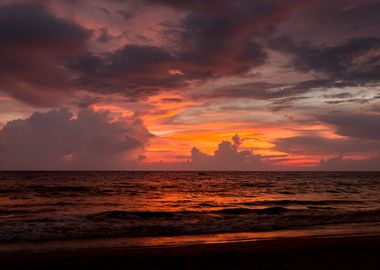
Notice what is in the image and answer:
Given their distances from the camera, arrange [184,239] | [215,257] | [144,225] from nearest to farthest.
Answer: [215,257] → [184,239] → [144,225]

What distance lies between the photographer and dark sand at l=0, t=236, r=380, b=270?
1023 centimetres

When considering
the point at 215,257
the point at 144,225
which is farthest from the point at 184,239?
the point at 215,257

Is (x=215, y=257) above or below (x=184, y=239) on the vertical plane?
above

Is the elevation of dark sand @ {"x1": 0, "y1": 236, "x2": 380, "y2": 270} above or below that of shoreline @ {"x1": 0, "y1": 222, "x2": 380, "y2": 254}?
above

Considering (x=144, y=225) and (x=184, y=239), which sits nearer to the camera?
(x=184, y=239)

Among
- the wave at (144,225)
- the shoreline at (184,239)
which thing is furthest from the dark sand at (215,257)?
the wave at (144,225)

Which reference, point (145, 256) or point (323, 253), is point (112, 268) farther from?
point (323, 253)

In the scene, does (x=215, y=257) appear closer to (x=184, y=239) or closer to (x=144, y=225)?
(x=184, y=239)

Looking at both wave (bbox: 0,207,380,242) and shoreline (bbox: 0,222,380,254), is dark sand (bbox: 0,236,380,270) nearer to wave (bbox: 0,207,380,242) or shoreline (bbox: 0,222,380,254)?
shoreline (bbox: 0,222,380,254)

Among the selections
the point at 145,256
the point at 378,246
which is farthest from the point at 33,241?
the point at 378,246

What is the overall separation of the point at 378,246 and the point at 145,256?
27.4ft

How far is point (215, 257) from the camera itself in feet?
36.5

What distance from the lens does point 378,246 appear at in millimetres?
12758

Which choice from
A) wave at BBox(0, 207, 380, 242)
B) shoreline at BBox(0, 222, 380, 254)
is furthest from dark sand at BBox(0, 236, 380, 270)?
wave at BBox(0, 207, 380, 242)
